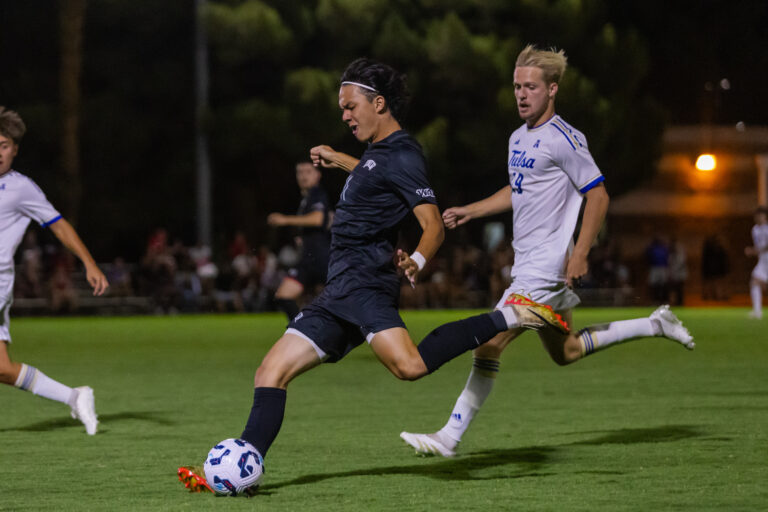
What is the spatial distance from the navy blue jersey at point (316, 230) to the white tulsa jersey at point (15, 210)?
505cm

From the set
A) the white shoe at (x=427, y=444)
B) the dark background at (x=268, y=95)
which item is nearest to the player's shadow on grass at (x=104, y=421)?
the white shoe at (x=427, y=444)

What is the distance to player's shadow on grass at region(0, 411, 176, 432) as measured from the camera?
376 inches

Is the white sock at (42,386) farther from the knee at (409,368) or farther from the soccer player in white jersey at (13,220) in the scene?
the knee at (409,368)

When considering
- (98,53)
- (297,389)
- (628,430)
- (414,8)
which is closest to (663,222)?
(414,8)

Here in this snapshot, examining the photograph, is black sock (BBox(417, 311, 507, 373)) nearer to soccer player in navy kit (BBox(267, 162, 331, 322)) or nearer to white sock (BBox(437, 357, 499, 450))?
white sock (BBox(437, 357, 499, 450))

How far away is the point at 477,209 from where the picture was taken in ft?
26.6

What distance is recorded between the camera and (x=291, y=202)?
38.2 m

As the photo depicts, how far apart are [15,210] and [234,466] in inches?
129

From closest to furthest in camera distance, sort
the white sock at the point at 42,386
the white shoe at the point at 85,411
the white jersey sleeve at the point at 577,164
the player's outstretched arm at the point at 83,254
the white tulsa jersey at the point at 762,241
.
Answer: the white jersey sleeve at the point at 577,164 < the player's outstretched arm at the point at 83,254 < the white sock at the point at 42,386 < the white shoe at the point at 85,411 < the white tulsa jersey at the point at 762,241

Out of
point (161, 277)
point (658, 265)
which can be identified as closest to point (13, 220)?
point (161, 277)

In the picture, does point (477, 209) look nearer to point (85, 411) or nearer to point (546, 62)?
point (546, 62)

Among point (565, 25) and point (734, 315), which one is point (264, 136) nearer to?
point (565, 25)

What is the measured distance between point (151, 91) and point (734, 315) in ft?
57.8

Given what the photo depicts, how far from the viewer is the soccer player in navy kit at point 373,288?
6492 millimetres
